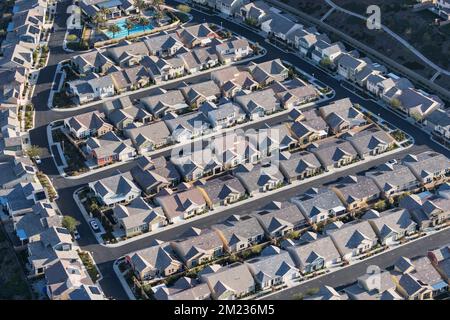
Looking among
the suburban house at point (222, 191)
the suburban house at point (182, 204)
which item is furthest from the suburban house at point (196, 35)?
the suburban house at point (182, 204)

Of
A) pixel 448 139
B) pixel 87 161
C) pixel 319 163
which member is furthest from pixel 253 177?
pixel 448 139

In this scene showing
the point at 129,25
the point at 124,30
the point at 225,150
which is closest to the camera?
the point at 225,150

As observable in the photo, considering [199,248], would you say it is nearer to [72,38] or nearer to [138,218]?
[138,218]

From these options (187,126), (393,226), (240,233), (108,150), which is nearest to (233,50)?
(187,126)

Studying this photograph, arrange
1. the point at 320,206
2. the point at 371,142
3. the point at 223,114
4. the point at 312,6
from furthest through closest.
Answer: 1. the point at 312,6
2. the point at 223,114
3. the point at 371,142
4. the point at 320,206

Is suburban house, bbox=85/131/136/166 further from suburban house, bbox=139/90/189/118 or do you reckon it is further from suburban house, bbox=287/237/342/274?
suburban house, bbox=287/237/342/274

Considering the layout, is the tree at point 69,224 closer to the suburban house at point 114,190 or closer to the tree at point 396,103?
the suburban house at point 114,190
